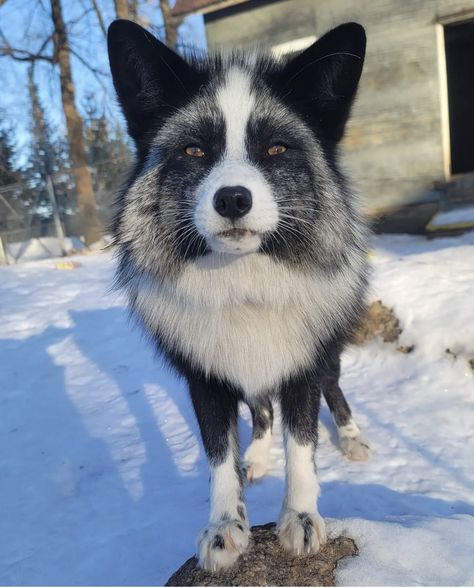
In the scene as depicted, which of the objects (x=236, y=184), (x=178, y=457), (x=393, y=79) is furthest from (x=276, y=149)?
(x=393, y=79)

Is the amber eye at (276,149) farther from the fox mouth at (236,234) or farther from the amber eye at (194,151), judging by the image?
the fox mouth at (236,234)

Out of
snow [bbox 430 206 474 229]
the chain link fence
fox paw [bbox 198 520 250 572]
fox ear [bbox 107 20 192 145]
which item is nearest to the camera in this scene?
fox paw [bbox 198 520 250 572]

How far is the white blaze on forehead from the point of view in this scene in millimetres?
1658

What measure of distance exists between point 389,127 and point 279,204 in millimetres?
6564

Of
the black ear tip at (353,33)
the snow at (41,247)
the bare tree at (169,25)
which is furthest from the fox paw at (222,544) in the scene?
the bare tree at (169,25)

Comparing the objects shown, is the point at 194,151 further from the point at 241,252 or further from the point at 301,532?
the point at 301,532

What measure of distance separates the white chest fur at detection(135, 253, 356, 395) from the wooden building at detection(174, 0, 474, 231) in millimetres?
5627

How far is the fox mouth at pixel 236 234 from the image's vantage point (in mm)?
1509

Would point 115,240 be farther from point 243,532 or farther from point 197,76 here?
point 243,532

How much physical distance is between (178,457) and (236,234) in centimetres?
168

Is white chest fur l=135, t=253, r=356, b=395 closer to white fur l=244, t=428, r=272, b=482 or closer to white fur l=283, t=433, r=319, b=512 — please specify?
white fur l=283, t=433, r=319, b=512

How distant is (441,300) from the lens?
152 inches

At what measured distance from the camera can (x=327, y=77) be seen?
6.18ft

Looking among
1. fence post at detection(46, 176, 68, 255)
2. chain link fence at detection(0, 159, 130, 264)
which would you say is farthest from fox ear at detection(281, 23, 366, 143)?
chain link fence at detection(0, 159, 130, 264)
